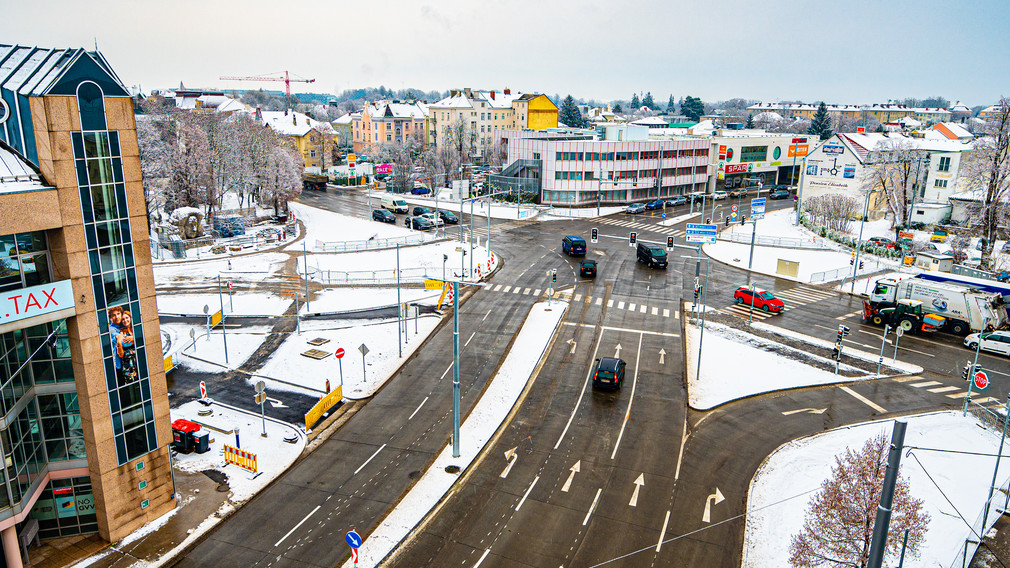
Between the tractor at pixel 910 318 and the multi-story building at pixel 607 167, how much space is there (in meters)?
46.4

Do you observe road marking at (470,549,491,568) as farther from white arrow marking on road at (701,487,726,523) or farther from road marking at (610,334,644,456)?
white arrow marking on road at (701,487,726,523)

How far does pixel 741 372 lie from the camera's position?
3481 cm

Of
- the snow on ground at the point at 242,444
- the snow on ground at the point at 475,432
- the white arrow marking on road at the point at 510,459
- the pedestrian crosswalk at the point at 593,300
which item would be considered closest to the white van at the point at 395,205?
the pedestrian crosswalk at the point at 593,300

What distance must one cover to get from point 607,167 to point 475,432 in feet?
218

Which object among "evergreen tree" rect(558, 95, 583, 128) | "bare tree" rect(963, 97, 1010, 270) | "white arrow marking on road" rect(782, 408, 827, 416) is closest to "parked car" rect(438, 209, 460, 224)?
"white arrow marking on road" rect(782, 408, 827, 416)

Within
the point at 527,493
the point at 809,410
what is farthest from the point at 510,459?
the point at 809,410

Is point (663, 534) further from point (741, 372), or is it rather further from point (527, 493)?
point (741, 372)

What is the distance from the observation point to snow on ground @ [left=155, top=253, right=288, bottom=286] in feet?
175

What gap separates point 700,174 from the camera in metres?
98.2

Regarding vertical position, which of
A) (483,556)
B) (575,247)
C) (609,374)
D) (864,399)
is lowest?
(483,556)

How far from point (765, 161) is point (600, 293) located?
249ft

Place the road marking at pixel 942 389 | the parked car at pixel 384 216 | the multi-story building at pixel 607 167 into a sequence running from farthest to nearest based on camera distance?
the multi-story building at pixel 607 167, the parked car at pixel 384 216, the road marking at pixel 942 389

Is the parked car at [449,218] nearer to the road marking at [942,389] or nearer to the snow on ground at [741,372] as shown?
the snow on ground at [741,372]

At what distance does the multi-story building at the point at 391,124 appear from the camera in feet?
459
